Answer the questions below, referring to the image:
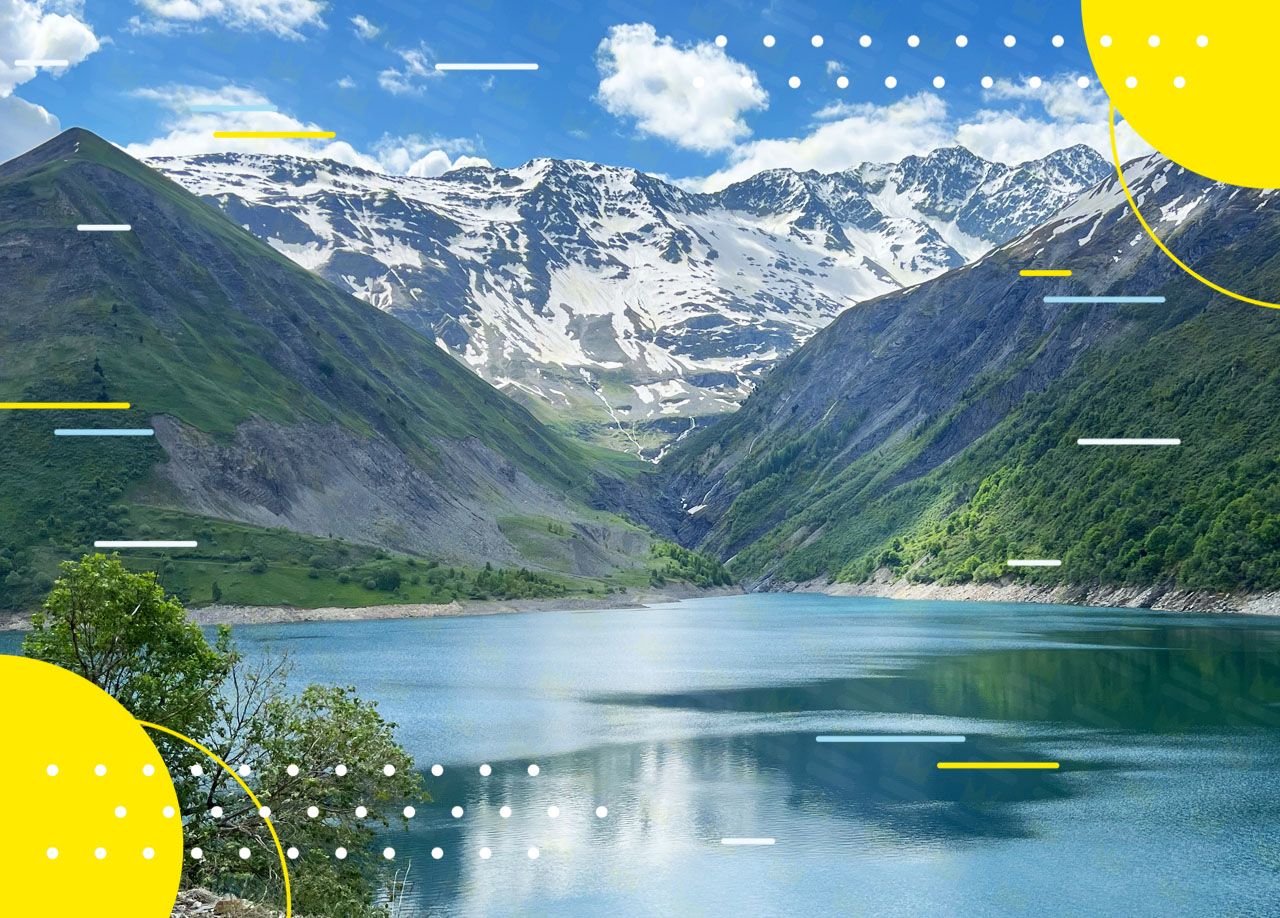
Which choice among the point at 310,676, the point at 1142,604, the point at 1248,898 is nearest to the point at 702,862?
the point at 1248,898

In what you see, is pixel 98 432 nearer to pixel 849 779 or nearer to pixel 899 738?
pixel 899 738

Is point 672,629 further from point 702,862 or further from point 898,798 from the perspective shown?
point 702,862

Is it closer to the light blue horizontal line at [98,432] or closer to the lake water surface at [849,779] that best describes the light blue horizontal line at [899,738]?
the lake water surface at [849,779]

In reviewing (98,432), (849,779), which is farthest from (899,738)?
(849,779)

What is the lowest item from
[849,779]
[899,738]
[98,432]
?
[849,779]

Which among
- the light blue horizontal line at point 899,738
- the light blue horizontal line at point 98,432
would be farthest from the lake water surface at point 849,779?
the light blue horizontal line at point 98,432

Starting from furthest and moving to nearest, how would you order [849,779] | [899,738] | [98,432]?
[849,779] < [899,738] < [98,432]

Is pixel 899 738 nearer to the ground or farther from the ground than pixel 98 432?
nearer to the ground

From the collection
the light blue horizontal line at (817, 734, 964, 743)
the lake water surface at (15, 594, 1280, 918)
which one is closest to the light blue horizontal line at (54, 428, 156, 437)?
the light blue horizontal line at (817, 734, 964, 743)

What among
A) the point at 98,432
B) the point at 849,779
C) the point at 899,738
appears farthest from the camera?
the point at 849,779
